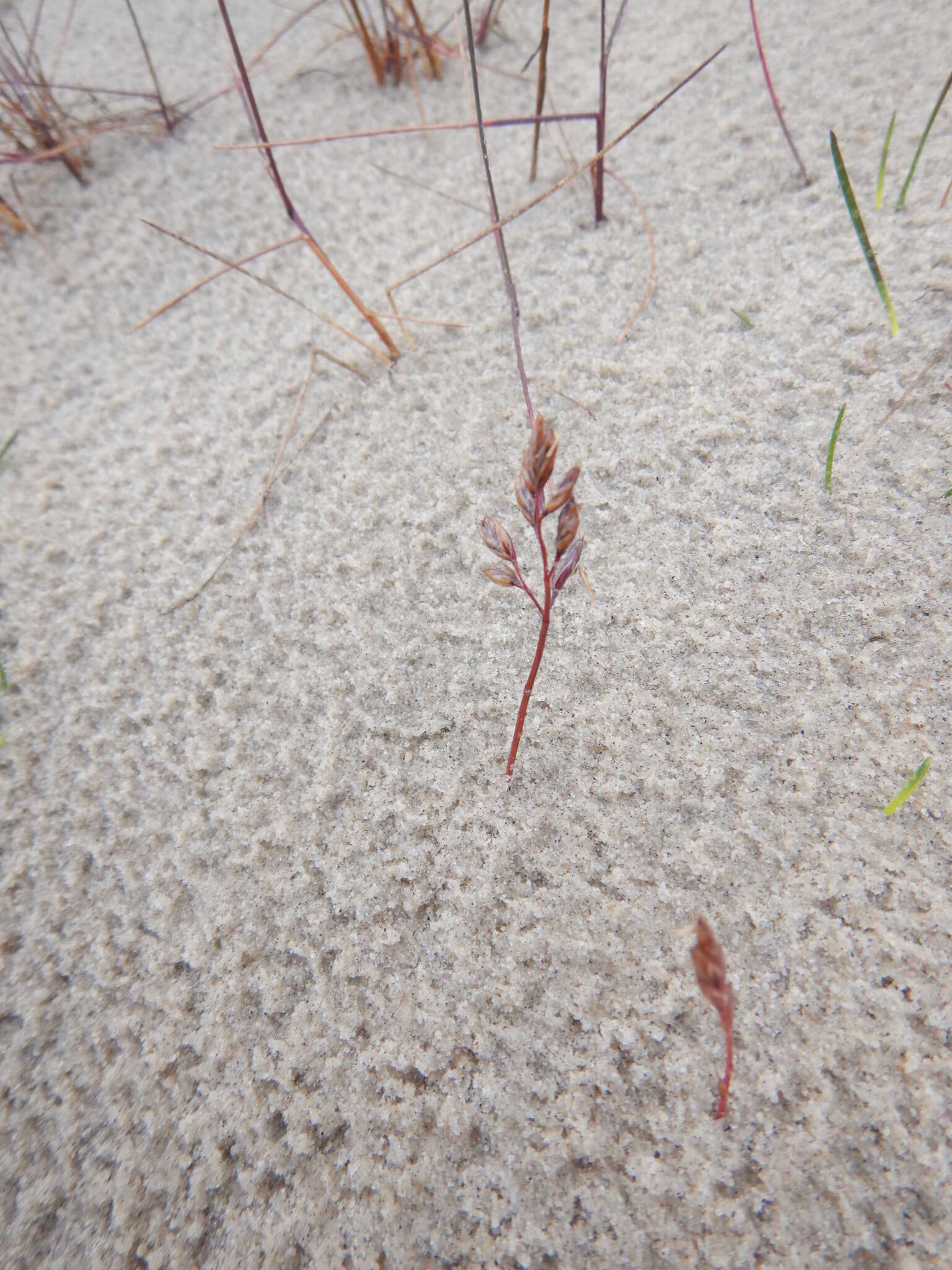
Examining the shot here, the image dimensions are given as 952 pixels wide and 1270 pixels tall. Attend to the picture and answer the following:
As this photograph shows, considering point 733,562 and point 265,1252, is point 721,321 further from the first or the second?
point 265,1252

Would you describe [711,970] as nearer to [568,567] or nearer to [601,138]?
[568,567]

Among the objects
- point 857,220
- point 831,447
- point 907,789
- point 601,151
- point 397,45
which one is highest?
point 397,45

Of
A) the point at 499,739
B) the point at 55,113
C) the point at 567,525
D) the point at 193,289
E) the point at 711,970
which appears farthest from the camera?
the point at 55,113

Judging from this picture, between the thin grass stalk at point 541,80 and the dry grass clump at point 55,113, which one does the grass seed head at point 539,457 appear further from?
the dry grass clump at point 55,113

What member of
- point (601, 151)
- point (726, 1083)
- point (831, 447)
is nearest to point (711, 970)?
point (726, 1083)

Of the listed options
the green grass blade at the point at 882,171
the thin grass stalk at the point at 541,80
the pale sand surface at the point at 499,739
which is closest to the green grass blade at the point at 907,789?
the pale sand surface at the point at 499,739

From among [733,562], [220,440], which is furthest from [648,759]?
[220,440]
